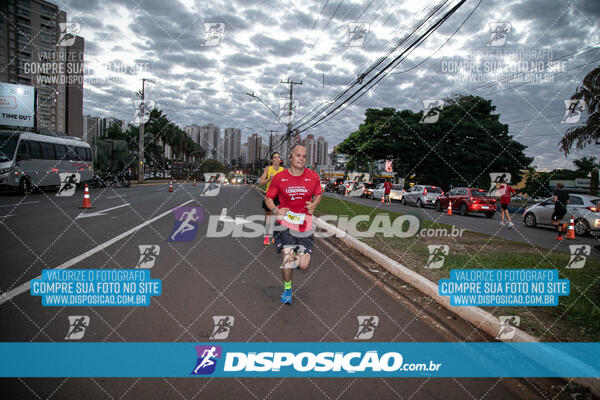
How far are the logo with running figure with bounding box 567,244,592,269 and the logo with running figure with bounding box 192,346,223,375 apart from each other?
661 centimetres

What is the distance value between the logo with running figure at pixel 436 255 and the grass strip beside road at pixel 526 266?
0.32 feet

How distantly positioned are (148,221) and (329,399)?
31.1 feet

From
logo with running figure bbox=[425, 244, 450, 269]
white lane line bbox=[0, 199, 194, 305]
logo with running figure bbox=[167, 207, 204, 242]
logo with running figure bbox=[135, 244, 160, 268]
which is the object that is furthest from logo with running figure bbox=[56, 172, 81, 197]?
logo with running figure bbox=[425, 244, 450, 269]

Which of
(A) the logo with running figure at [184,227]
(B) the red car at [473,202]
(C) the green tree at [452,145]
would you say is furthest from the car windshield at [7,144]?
(C) the green tree at [452,145]

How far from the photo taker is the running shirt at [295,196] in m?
4.45

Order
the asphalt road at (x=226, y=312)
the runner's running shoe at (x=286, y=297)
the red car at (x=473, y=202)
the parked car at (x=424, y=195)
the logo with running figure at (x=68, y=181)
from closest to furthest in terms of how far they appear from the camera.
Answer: the asphalt road at (x=226, y=312), the runner's running shoe at (x=286, y=297), the red car at (x=473, y=202), the logo with running figure at (x=68, y=181), the parked car at (x=424, y=195)

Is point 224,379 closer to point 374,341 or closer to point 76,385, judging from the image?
point 76,385

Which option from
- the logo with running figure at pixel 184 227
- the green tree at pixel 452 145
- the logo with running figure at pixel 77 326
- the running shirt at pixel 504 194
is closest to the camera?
the logo with running figure at pixel 77 326

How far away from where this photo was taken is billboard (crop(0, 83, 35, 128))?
100ft

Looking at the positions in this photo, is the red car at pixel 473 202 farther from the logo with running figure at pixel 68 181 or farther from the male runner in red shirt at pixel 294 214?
the logo with running figure at pixel 68 181

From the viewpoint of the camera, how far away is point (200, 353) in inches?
122

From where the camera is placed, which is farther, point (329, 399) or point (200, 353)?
point (200, 353)

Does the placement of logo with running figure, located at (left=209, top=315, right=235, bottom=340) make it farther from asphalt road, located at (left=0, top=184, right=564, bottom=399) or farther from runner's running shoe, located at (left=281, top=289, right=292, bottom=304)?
runner's running shoe, located at (left=281, top=289, right=292, bottom=304)

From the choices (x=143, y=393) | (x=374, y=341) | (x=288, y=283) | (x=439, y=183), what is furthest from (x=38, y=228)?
(x=439, y=183)
